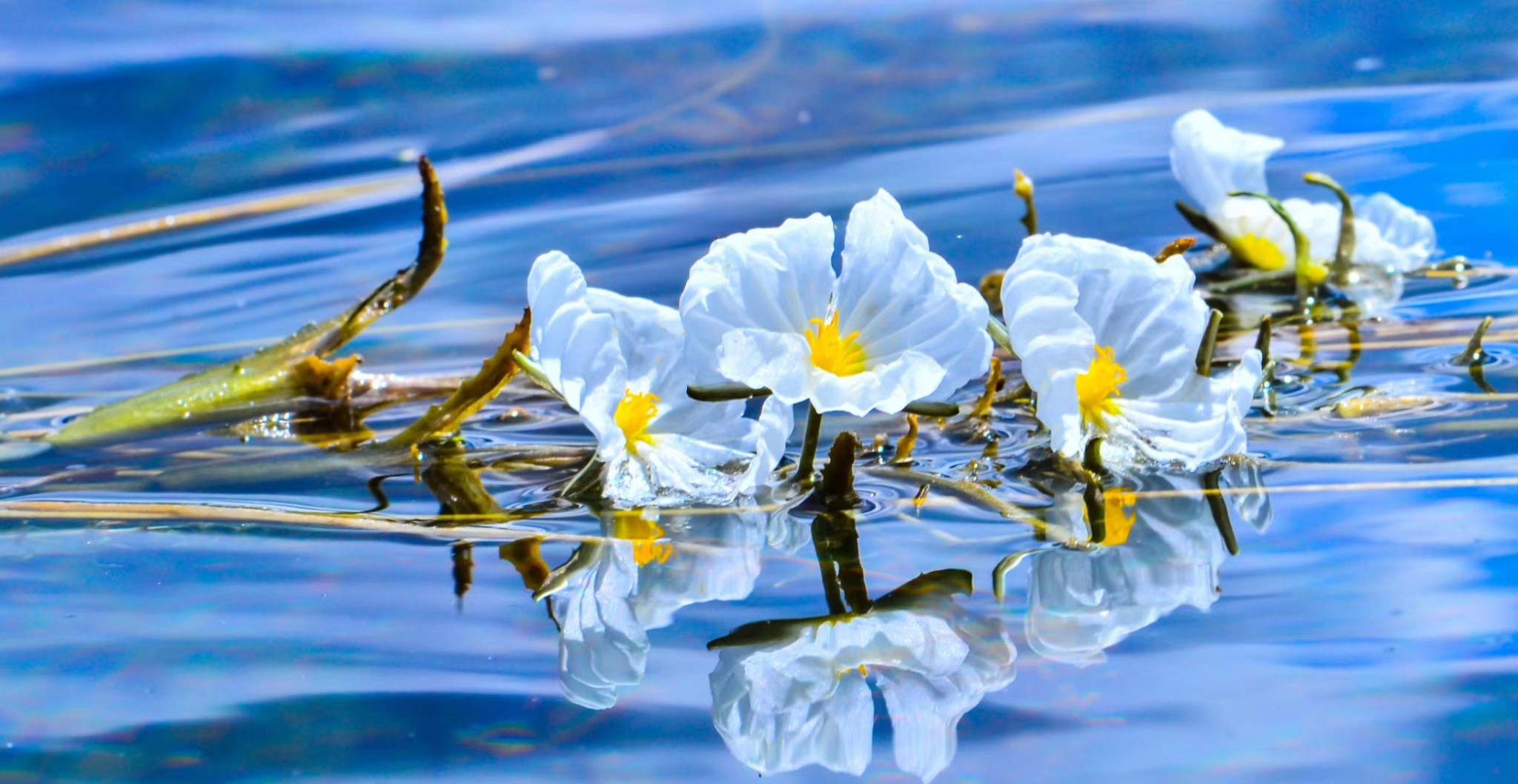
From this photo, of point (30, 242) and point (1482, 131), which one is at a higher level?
point (30, 242)

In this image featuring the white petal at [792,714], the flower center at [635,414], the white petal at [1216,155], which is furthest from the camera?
the white petal at [1216,155]

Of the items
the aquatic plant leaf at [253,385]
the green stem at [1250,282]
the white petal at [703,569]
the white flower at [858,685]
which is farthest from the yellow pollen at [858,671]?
the green stem at [1250,282]

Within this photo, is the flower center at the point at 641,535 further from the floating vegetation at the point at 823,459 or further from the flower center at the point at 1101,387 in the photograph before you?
the flower center at the point at 1101,387

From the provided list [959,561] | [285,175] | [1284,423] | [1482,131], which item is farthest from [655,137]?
[959,561]

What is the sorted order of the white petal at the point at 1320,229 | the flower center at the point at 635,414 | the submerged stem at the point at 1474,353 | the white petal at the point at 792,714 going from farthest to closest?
the white petal at the point at 1320,229, the submerged stem at the point at 1474,353, the flower center at the point at 635,414, the white petal at the point at 792,714

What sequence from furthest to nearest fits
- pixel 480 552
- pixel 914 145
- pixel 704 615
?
1. pixel 914 145
2. pixel 480 552
3. pixel 704 615

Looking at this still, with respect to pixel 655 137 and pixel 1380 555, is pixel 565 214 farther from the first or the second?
pixel 1380 555
